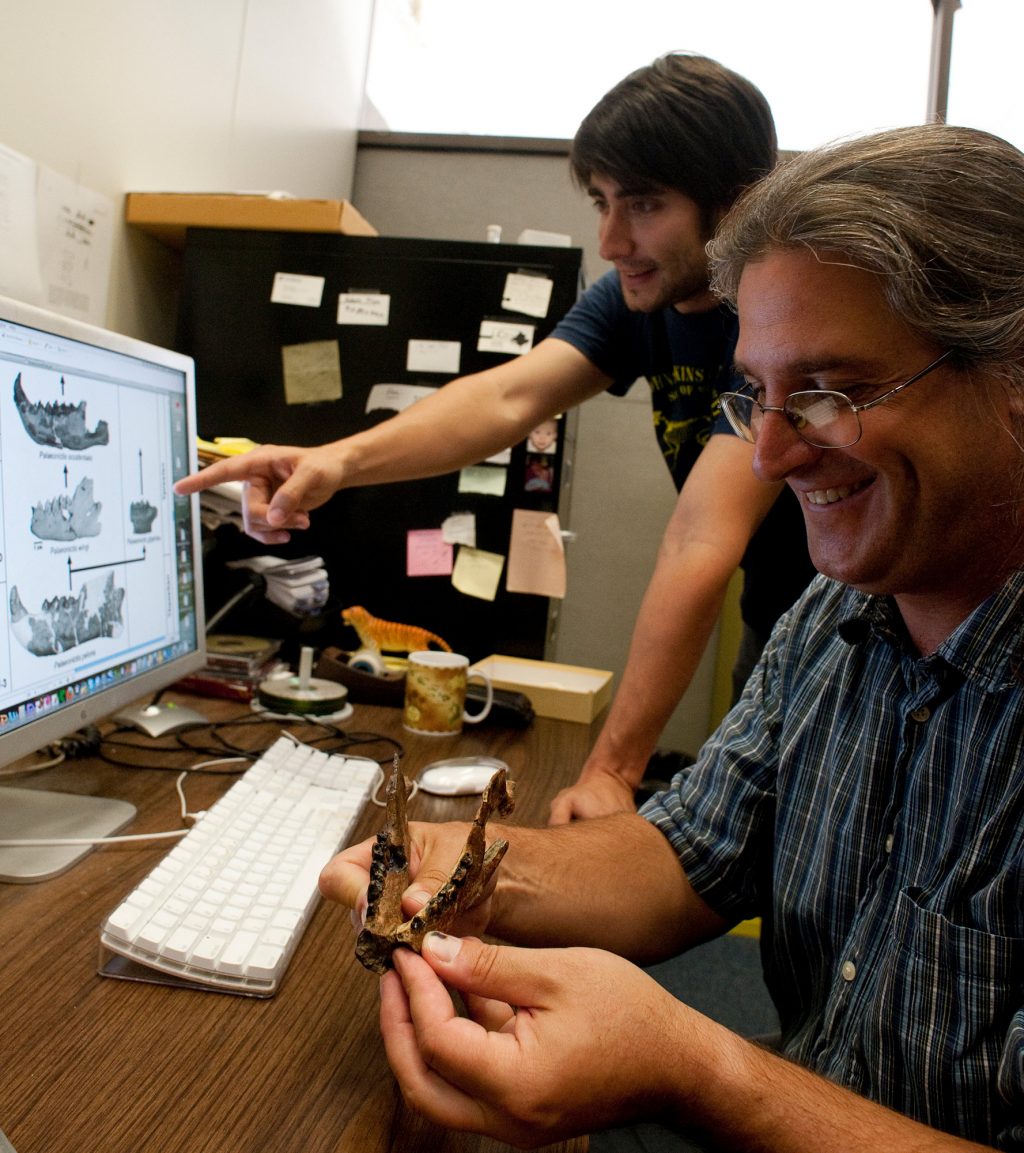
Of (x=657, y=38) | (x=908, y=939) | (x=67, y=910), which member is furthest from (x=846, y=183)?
(x=657, y=38)

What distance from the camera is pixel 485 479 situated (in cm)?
182

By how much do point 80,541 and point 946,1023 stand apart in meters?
0.88

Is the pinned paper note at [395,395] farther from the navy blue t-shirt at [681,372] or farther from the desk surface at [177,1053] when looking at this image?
the desk surface at [177,1053]

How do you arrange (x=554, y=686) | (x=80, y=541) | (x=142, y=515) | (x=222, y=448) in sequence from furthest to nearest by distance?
(x=554, y=686) < (x=222, y=448) < (x=142, y=515) < (x=80, y=541)

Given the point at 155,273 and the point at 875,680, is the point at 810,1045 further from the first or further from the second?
the point at 155,273

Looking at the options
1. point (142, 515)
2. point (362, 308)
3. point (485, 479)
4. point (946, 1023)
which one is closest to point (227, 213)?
point (362, 308)

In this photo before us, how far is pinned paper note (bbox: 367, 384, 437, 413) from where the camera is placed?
1831 mm

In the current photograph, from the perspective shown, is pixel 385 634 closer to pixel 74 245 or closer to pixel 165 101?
pixel 74 245

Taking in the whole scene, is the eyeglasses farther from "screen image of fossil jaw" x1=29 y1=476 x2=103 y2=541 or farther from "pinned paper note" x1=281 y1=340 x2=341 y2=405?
"pinned paper note" x1=281 y1=340 x2=341 y2=405

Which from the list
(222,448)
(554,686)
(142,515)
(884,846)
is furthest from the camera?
(554,686)

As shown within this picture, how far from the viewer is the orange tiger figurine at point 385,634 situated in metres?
1.62

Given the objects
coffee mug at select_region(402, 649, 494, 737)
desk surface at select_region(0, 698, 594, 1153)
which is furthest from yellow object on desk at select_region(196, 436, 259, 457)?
desk surface at select_region(0, 698, 594, 1153)

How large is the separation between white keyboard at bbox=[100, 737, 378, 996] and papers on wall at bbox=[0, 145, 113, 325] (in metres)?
0.87

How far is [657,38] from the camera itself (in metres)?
2.97
